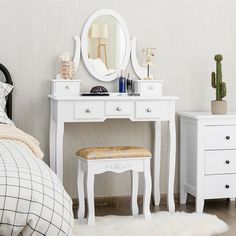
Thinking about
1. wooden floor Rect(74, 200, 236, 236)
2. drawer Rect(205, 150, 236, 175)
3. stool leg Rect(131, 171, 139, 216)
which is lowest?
wooden floor Rect(74, 200, 236, 236)

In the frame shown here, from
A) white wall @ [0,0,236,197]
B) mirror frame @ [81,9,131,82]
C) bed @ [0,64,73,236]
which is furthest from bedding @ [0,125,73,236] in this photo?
mirror frame @ [81,9,131,82]

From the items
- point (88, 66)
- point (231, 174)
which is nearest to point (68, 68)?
point (88, 66)

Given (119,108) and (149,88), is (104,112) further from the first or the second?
(149,88)

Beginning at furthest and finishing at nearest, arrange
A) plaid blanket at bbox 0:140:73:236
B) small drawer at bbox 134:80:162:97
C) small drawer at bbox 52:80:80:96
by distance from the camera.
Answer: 1. small drawer at bbox 134:80:162:97
2. small drawer at bbox 52:80:80:96
3. plaid blanket at bbox 0:140:73:236

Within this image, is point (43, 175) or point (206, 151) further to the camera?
point (206, 151)

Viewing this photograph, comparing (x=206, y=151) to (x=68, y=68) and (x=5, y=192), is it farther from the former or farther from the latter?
(x=5, y=192)

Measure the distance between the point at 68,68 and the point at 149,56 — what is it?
2.06ft

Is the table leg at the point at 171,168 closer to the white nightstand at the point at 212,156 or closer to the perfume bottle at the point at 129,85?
the white nightstand at the point at 212,156

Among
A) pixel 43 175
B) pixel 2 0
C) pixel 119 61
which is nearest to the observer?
pixel 43 175

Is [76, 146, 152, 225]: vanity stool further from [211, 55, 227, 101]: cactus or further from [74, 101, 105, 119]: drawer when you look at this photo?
[211, 55, 227, 101]: cactus

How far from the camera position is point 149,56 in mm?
4152

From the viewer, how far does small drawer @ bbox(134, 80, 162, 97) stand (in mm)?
4086

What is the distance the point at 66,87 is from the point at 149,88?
62cm

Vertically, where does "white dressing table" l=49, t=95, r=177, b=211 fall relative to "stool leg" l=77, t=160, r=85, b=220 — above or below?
above
